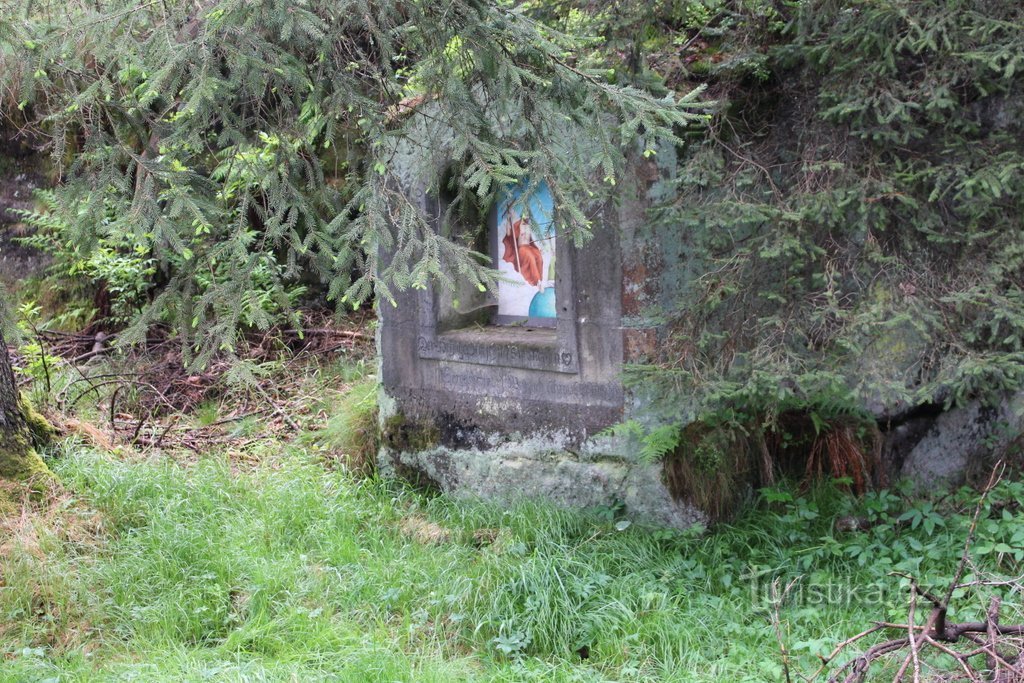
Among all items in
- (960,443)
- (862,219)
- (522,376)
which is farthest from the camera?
(522,376)

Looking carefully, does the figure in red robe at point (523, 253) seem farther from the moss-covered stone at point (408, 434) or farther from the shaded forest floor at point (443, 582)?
the shaded forest floor at point (443, 582)

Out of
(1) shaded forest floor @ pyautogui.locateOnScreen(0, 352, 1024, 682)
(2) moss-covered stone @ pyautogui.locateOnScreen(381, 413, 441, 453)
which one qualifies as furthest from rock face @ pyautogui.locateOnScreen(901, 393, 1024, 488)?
(2) moss-covered stone @ pyautogui.locateOnScreen(381, 413, 441, 453)

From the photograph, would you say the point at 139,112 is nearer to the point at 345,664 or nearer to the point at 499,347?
the point at 499,347

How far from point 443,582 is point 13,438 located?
2798mm

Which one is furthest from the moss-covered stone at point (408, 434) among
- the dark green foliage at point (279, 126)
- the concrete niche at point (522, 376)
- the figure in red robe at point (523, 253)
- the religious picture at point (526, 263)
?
the dark green foliage at point (279, 126)

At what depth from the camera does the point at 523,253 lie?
5434mm

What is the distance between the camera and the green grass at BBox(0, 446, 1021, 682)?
3.77 meters

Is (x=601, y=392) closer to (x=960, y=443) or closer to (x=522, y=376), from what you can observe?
(x=522, y=376)

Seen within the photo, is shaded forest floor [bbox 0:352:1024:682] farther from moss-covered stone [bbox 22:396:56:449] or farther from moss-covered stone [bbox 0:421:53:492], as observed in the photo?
moss-covered stone [bbox 22:396:56:449]

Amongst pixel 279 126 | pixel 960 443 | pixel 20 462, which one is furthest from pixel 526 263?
pixel 20 462

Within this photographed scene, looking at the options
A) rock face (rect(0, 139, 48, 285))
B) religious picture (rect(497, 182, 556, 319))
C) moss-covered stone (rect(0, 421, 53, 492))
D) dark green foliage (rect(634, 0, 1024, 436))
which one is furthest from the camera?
rock face (rect(0, 139, 48, 285))

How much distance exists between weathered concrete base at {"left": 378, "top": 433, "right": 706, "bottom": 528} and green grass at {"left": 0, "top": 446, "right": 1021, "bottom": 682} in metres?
0.17

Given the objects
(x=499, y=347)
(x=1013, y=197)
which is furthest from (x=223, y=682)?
(x=1013, y=197)

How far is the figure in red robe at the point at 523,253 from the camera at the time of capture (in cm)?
536
